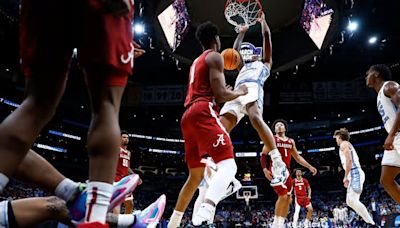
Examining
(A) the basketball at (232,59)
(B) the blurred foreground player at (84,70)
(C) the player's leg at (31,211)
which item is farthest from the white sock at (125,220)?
(A) the basketball at (232,59)

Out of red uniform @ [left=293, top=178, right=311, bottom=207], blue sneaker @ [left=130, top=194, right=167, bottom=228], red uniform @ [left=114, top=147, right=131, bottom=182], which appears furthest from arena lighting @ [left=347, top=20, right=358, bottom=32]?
blue sneaker @ [left=130, top=194, right=167, bottom=228]

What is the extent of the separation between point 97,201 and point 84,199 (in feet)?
1.01

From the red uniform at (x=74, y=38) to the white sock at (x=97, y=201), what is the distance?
15.8 inches

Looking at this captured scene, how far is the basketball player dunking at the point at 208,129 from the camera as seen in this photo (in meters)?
3.29

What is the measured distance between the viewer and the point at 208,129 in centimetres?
350

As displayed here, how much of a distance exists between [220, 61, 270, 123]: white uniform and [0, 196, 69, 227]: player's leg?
9.71ft

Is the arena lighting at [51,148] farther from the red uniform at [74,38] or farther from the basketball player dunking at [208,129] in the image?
the red uniform at [74,38]

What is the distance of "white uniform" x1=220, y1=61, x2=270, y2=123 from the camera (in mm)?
4680

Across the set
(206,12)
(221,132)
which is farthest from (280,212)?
(206,12)

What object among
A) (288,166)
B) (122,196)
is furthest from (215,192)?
(288,166)

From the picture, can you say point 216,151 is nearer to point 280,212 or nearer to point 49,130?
point 280,212

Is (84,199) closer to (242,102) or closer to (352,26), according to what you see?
(242,102)

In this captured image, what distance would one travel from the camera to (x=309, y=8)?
15461mm

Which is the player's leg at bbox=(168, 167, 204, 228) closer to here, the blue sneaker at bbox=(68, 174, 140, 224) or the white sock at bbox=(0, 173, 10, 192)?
the blue sneaker at bbox=(68, 174, 140, 224)
